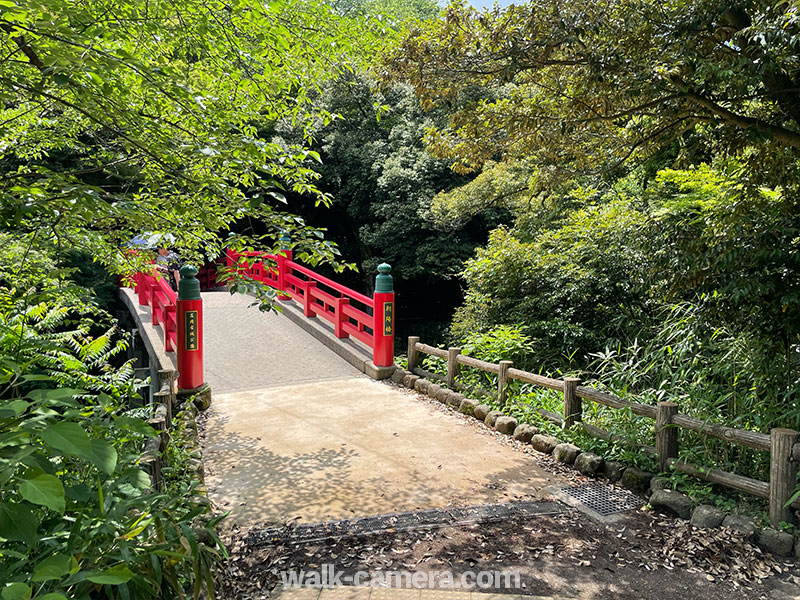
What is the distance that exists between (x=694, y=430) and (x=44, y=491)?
423cm

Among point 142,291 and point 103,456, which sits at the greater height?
point 103,456

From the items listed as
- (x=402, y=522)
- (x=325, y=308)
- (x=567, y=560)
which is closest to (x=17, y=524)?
(x=402, y=522)

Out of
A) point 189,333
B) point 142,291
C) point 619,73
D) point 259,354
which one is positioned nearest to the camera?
point 619,73

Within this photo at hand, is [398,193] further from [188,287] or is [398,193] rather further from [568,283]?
[188,287]

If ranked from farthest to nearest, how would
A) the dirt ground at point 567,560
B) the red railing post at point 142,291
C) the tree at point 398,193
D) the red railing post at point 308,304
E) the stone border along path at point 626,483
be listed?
1. the tree at point 398,193
2. the red railing post at point 142,291
3. the red railing post at point 308,304
4. the stone border along path at point 626,483
5. the dirt ground at point 567,560

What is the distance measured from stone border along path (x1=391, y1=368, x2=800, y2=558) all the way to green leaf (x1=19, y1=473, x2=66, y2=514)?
368 cm

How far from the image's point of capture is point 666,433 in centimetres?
442

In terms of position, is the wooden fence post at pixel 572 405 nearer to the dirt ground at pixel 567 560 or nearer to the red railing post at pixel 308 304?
the dirt ground at pixel 567 560

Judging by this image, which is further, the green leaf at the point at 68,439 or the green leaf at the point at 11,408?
the green leaf at the point at 11,408

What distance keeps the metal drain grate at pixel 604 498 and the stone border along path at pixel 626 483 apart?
0.06 m

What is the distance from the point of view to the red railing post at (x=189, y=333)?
7.09 metres

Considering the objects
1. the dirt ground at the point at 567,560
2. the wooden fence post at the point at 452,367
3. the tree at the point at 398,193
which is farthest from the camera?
the tree at the point at 398,193

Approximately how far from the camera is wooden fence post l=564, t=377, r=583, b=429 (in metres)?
5.51

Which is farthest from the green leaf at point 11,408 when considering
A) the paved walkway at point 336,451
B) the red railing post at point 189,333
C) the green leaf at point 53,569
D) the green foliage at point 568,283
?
the green foliage at point 568,283
